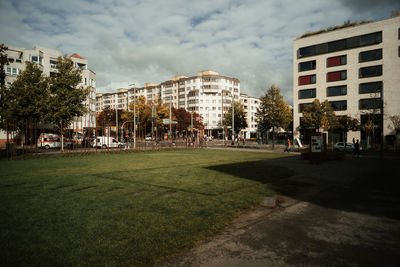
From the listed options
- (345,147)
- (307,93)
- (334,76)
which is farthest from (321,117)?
(345,147)

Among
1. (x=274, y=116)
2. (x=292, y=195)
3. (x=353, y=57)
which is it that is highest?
(x=353, y=57)

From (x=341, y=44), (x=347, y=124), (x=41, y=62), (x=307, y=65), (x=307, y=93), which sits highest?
(x=341, y=44)

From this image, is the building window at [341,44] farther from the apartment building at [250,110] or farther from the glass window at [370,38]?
the apartment building at [250,110]

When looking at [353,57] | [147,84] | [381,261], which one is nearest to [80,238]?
[381,261]

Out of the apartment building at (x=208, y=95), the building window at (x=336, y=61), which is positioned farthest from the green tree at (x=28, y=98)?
the apartment building at (x=208, y=95)

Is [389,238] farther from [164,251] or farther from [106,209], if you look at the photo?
[106,209]

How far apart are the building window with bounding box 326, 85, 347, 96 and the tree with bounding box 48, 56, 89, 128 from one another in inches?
1722

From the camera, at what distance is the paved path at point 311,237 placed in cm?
342

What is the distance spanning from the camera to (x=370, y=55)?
44.8m

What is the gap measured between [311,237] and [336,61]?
53.1m

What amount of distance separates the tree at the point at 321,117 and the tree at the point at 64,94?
1449 inches

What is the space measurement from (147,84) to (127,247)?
13873 centimetres

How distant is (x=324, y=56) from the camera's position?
49.8 metres

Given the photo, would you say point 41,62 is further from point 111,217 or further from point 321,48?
point 111,217
